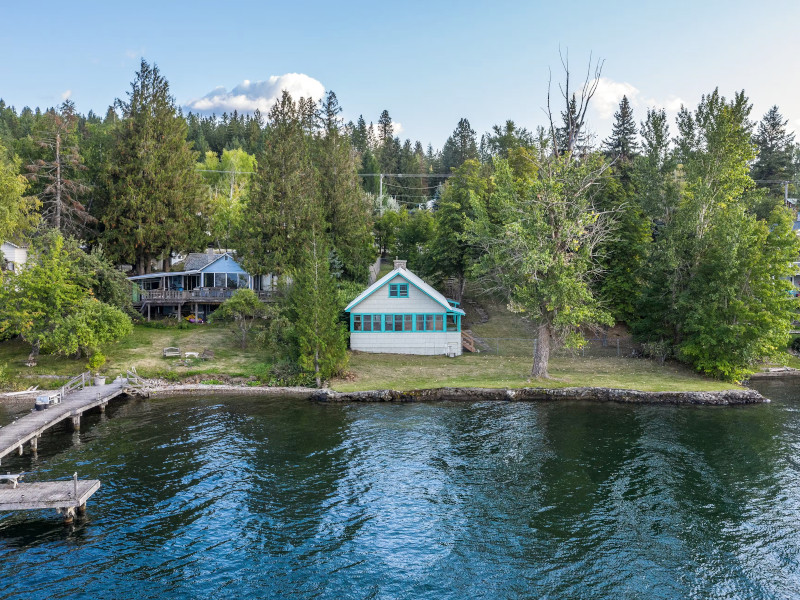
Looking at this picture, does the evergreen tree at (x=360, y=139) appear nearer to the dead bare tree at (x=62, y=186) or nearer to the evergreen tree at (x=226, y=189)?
the evergreen tree at (x=226, y=189)

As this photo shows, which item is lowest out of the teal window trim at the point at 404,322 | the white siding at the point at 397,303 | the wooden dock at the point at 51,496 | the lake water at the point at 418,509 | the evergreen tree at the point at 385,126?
the lake water at the point at 418,509

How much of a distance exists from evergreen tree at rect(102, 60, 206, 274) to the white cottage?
23314 millimetres

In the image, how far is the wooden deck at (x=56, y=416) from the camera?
25.5m

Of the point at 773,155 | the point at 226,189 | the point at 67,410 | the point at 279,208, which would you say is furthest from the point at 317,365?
the point at 773,155

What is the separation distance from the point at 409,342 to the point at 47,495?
99.9ft

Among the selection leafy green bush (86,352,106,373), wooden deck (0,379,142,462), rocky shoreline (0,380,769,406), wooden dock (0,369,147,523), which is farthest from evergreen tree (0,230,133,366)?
rocky shoreline (0,380,769,406)

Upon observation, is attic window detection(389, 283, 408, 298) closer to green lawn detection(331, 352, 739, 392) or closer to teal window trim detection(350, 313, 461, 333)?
teal window trim detection(350, 313, 461, 333)

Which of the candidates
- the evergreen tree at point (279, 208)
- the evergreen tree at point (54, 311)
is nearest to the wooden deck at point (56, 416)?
the evergreen tree at point (54, 311)

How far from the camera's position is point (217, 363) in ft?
139

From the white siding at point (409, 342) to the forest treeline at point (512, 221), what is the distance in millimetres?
5319

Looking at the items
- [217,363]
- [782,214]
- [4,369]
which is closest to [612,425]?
[782,214]

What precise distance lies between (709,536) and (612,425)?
12.3m

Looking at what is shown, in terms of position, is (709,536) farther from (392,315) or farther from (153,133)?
(153,133)

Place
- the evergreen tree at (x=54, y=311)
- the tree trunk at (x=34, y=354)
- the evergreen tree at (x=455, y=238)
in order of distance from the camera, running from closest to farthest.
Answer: the evergreen tree at (x=54, y=311), the tree trunk at (x=34, y=354), the evergreen tree at (x=455, y=238)
